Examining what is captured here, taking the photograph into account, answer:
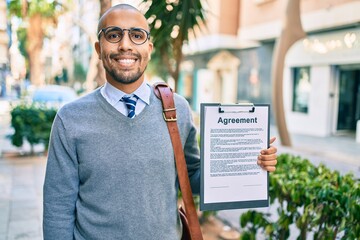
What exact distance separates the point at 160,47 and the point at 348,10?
9.52 m

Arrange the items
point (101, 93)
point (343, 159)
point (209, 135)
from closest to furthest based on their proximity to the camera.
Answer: point (101, 93)
point (209, 135)
point (343, 159)

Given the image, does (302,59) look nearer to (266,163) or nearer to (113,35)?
(266,163)

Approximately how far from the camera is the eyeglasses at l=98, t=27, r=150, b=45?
5.63ft

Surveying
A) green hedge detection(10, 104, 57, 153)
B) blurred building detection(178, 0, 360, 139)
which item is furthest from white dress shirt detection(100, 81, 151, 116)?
blurred building detection(178, 0, 360, 139)

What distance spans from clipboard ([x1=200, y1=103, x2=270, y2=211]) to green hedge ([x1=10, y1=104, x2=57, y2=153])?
7.62m

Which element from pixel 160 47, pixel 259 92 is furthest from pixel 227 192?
pixel 259 92

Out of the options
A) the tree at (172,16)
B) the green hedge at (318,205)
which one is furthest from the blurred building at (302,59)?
the green hedge at (318,205)

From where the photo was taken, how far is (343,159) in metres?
9.84

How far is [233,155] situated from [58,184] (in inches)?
35.3

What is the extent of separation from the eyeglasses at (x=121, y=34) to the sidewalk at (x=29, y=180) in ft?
10.5

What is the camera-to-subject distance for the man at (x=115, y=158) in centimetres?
165

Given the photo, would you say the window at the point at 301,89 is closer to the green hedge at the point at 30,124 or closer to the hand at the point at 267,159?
the green hedge at the point at 30,124

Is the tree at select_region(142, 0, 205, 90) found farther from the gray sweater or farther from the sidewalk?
the gray sweater

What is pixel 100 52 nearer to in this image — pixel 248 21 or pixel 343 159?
pixel 343 159
